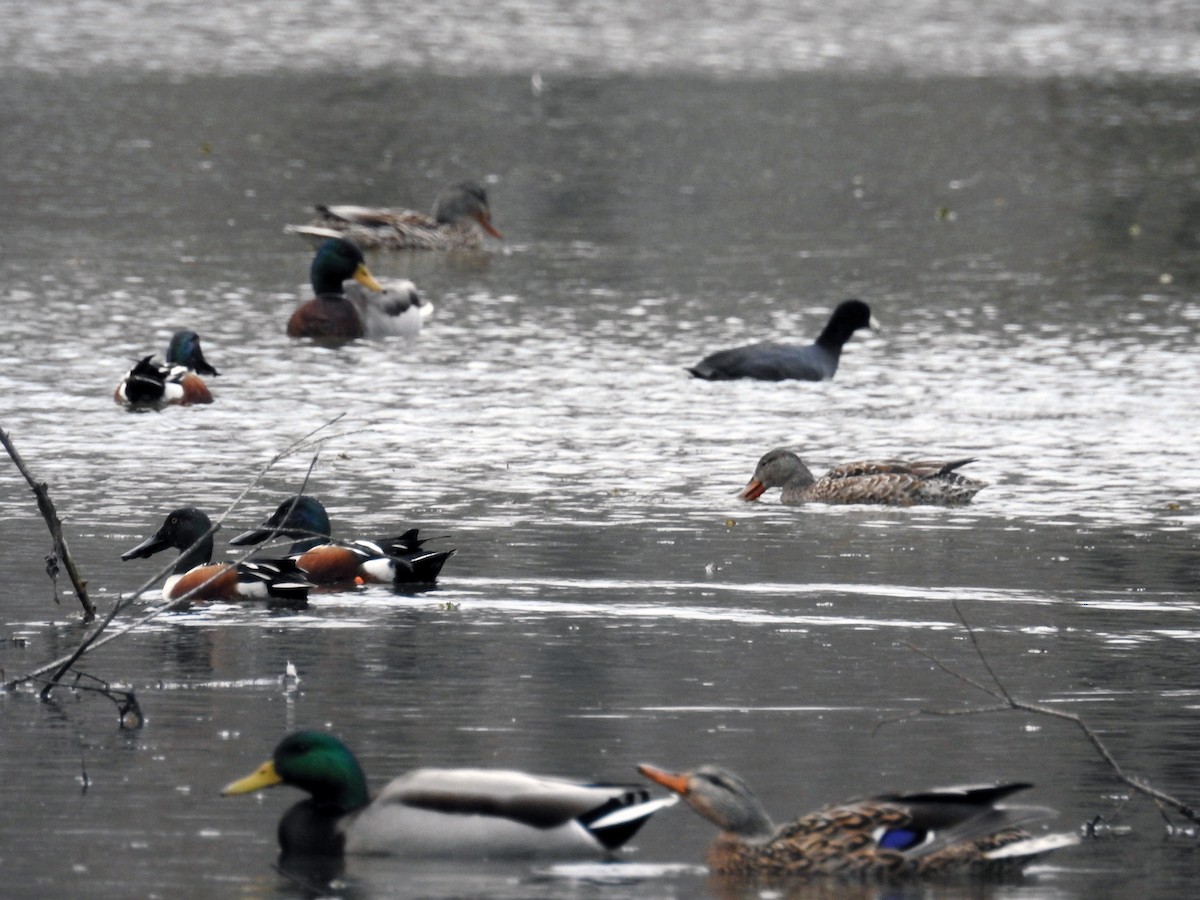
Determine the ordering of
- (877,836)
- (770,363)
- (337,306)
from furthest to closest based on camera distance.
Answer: (337,306), (770,363), (877,836)

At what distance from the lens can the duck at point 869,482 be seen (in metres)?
14.0

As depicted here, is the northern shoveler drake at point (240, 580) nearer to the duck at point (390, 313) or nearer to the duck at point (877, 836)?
the duck at point (877, 836)

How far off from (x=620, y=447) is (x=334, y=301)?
553cm

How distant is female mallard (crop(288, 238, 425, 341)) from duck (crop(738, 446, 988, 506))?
664 centimetres

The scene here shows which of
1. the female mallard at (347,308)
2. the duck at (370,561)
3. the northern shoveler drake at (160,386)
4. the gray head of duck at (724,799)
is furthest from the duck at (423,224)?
the gray head of duck at (724,799)

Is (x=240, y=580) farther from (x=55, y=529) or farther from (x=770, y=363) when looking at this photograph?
(x=770, y=363)

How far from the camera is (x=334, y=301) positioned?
2055cm

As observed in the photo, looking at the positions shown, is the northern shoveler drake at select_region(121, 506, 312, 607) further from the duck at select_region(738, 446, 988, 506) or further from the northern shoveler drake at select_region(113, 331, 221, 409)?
the northern shoveler drake at select_region(113, 331, 221, 409)

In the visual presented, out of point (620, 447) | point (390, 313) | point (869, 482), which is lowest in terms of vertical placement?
point (390, 313)

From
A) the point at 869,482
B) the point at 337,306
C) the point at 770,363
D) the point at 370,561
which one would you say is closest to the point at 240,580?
the point at 370,561

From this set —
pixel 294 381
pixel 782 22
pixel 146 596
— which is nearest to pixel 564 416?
pixel 294 381

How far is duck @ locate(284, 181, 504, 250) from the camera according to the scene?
25.5 metres

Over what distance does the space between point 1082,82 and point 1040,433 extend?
1008 inches

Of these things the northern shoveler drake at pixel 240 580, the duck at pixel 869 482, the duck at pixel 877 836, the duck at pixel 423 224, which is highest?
the duck at pixel 877 836
